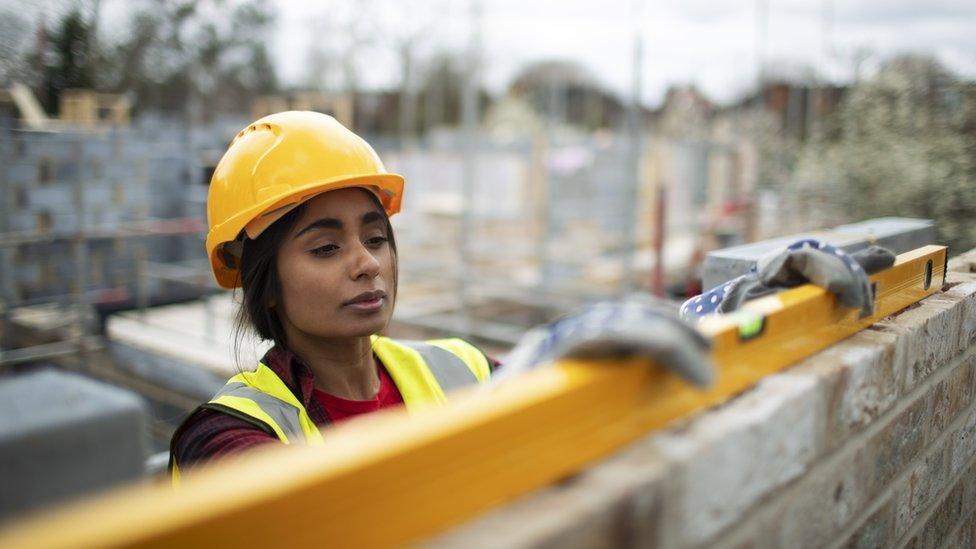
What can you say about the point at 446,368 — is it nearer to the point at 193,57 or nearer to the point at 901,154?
the point at 901,154

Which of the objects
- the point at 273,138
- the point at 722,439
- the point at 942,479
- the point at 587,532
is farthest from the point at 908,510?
the point at 273,138

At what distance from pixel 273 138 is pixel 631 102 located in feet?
21.2

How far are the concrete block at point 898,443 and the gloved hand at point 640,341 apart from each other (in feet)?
2.08

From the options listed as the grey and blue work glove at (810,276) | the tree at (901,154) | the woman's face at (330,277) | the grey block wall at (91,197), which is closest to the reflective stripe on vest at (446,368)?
the woman's face at (330,277)

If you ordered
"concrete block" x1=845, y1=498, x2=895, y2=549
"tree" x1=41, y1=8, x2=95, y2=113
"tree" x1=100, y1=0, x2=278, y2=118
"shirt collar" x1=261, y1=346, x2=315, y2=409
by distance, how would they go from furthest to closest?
"tree" x1=100, y1=0, x2=278, y2=118 < "tree" x1=41, y1=8, x2=95, y2=113 < "shirt collar" x1=261, y1=346, x2=315, y2=409 < "concrete block" x1=845, y1=498, x2=895, y2=549

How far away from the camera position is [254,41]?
1042 centimetres

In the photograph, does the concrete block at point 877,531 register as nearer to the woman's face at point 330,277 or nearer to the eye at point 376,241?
the woman's face at point 330,277

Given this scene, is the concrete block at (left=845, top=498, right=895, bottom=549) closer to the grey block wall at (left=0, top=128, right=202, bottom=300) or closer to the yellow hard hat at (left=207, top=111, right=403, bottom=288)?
the yellow hard hat at (left=207, top=111, right=403, bottom=288)

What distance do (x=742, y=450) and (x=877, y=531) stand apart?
64 centimetres

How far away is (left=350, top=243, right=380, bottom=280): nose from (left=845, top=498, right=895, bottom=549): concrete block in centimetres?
106

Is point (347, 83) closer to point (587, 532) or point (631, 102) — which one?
point (631, 102)

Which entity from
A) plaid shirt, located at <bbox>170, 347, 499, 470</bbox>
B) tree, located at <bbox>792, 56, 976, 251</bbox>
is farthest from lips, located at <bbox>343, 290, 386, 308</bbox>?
tree, located at <bbox>792, 56, 976, 251</bbox>

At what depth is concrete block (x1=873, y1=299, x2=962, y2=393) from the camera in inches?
63.7

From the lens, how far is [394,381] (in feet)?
6.60
